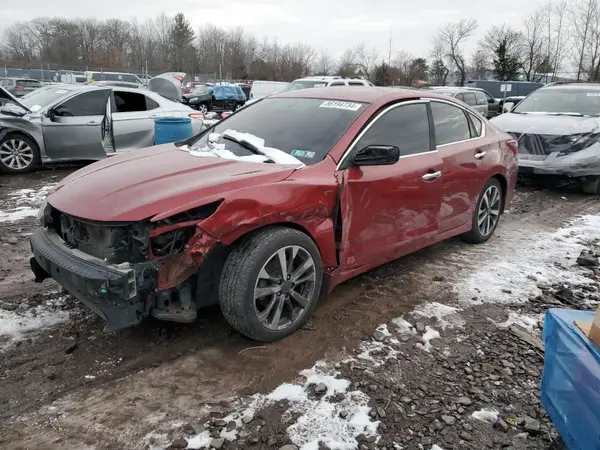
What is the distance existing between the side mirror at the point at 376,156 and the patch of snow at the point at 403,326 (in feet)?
3.87

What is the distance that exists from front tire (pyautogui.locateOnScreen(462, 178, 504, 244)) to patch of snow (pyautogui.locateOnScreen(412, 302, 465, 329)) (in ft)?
5.26

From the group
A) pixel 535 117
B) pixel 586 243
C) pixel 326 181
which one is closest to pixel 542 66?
pixel 535 117

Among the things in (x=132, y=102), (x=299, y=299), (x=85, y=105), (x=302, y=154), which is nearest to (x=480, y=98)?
(x=132, y=102)

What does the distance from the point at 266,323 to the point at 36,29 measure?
9444 cm

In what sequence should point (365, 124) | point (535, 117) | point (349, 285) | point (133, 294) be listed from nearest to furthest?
point (133, 294)
point (365, 124)
point (349, 285)
point (535, 117)

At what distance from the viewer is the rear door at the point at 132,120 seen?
894 centimetres

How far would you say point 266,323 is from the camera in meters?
3.14

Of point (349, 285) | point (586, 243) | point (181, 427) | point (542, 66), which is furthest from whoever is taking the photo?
point (542, 66)

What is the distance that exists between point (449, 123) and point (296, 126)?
5.61ft

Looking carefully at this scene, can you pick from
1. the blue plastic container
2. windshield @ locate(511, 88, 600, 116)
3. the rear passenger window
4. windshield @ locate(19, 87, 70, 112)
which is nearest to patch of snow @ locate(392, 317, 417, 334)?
the blue plastic container

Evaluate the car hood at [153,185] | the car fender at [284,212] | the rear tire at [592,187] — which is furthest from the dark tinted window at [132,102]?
the rear tire at [592,187]

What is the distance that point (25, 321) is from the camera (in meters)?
3.46

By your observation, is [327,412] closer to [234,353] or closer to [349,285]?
[234,353]

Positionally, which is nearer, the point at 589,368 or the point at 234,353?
the point at 589,368
